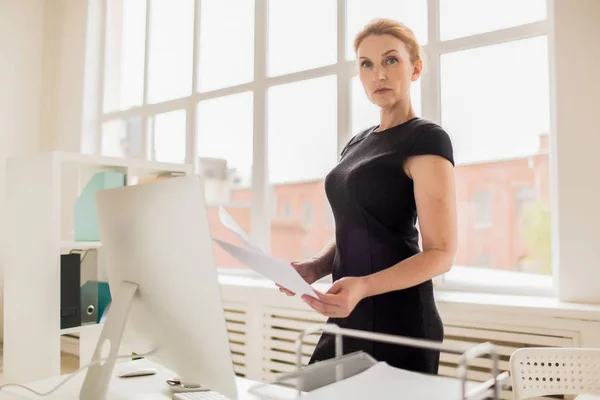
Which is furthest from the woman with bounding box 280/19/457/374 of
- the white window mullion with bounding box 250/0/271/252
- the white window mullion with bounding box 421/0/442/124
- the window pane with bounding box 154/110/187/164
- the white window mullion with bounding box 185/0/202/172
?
the window pane with bounding box 154/110/187/164

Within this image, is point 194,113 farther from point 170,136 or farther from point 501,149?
point 501,149

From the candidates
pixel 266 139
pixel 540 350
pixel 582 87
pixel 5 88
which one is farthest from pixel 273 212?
→ pixel 5 88

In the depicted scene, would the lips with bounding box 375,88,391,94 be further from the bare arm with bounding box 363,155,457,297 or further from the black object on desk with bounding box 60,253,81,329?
the black object on desk with bounding box 60,253,81,329

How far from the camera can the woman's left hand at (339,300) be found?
95 centimetres

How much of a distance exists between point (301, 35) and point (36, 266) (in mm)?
2021

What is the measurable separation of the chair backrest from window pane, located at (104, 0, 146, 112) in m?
3.70

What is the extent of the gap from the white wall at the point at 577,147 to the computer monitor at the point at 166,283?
5.55ft

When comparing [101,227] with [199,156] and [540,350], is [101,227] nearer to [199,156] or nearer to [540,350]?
[540,350]

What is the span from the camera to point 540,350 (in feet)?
4.35

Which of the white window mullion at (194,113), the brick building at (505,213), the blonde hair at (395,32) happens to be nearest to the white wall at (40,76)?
the white window mullion at (194,113)

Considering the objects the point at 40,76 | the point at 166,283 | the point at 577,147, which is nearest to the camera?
the point at 166,283

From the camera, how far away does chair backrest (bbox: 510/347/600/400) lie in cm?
127

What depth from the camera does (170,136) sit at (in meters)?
3.96

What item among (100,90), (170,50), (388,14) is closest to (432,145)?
(388,14)
